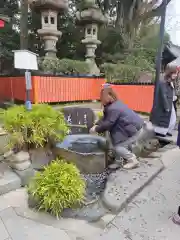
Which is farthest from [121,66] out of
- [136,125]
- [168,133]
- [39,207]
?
[39,207]

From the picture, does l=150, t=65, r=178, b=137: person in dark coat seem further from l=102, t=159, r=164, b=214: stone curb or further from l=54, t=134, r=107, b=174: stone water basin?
l=102, t=159, r=164, b=214: stone curb

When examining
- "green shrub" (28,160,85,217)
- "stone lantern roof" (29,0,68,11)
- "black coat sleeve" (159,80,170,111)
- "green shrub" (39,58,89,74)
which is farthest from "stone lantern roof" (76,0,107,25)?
"green shrub" (28,160,85,217)

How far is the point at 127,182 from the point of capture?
3049 millimetres

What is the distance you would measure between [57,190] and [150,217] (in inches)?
41.5

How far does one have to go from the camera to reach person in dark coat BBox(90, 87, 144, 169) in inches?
132

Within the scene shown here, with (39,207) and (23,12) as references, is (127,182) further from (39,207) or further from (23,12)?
(23,12)

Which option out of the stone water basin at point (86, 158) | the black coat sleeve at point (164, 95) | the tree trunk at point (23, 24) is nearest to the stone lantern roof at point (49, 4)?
the tree trunk at point (23, 24)

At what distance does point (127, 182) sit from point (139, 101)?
21.6 feet

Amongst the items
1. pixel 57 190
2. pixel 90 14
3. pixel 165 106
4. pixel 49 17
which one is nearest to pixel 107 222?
pixel 57 190

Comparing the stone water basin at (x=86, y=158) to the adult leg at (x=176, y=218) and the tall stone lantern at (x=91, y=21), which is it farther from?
the tall stone lantern at (x=91, y=21)

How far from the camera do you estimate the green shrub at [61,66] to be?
1057 cm

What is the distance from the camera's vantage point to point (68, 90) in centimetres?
1015

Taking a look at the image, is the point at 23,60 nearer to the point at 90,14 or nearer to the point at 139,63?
the point at 90,14

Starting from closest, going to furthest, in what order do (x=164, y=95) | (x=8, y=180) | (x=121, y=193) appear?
(x=121, y=193) → (x=8, y=180) → (x=164, y=95)
